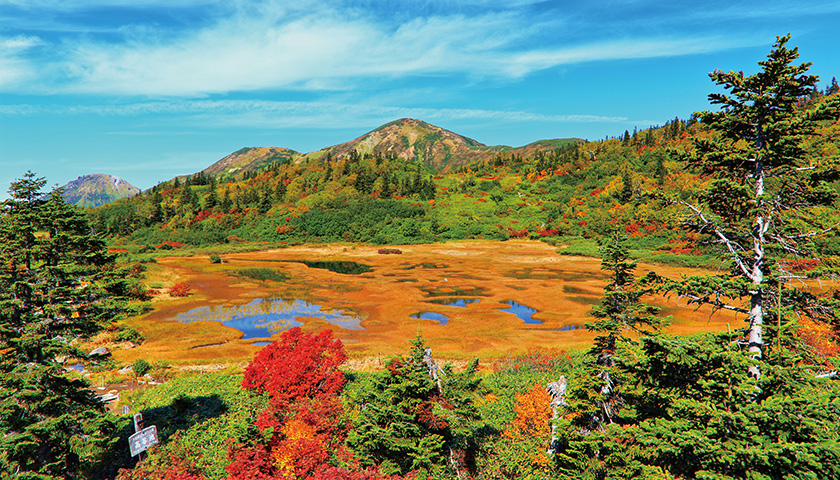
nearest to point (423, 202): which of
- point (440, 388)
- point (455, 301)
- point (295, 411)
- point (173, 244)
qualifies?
point (173, 244)

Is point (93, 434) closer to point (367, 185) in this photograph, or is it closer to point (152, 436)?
point (152, 436)

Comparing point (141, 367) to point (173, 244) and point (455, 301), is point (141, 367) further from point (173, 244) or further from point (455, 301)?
point (173, 244)

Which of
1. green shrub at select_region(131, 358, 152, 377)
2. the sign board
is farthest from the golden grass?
the sign board

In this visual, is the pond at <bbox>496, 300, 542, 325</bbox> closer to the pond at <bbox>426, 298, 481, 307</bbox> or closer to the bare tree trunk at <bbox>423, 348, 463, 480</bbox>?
the pond at <bbox>426, 298, 481, 307</bbox>

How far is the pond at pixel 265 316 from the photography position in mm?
41219

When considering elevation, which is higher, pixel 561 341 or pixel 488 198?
pixel 488 198

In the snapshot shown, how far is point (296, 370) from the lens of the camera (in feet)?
63.5

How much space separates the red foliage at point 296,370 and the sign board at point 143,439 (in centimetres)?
449

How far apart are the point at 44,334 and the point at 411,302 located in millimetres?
38964

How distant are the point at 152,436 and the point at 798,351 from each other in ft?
68.7

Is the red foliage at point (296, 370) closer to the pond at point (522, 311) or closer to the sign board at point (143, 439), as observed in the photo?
the sign board at point (143, 439)

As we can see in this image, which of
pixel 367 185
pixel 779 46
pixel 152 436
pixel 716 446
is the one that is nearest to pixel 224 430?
pixel 152 436

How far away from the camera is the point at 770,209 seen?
359 inches

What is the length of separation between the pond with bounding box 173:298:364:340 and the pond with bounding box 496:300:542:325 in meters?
18.0
